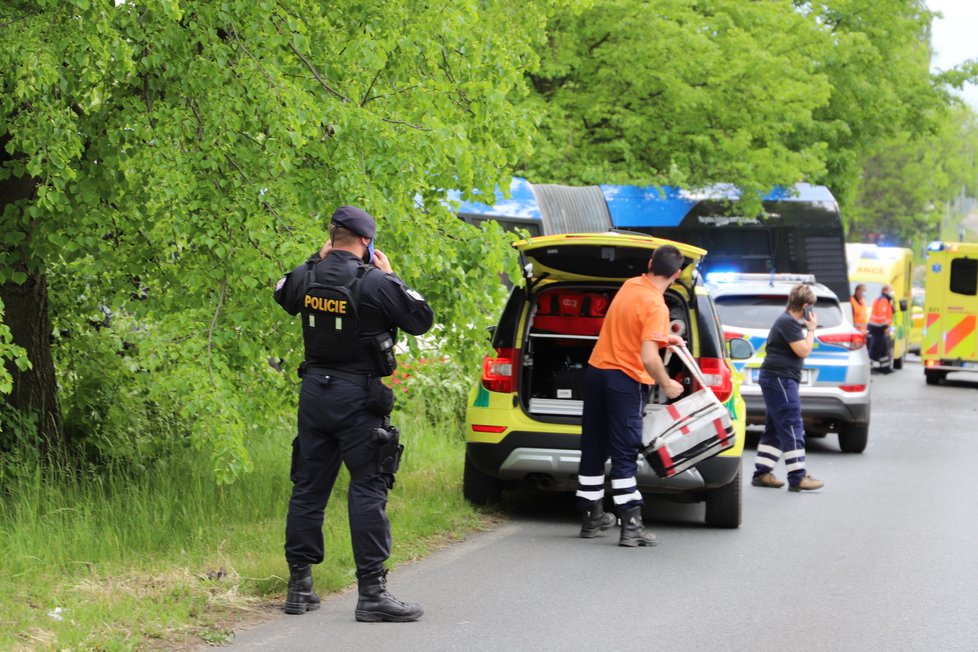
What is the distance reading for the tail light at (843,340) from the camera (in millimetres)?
13945

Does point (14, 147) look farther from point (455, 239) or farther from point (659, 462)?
point (659, 462)

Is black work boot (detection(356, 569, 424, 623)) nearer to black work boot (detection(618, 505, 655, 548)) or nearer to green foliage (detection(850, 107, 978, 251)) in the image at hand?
black work boot (detection(618, 505, 655, 548))

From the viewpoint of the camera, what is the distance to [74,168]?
7.75 m

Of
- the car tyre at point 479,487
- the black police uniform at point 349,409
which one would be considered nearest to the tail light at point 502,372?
the car tyre at point 479,487

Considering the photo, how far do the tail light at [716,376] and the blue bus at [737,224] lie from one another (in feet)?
43.7

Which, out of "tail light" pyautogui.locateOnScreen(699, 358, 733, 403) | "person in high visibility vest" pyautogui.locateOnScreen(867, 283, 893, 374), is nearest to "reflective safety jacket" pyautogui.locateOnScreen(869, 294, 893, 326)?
"person in high visibility vest" pyautogui.locateOnScreen(867, 283, 893, 374)

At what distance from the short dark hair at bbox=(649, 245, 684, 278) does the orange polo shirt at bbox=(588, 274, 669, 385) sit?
135 mm

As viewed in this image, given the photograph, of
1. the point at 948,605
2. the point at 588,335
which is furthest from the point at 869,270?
the point at 948,605

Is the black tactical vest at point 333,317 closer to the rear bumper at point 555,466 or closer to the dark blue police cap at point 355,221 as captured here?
the dark blue police cap at point 355,221

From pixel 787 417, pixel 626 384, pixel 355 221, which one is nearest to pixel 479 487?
pixel 626 384

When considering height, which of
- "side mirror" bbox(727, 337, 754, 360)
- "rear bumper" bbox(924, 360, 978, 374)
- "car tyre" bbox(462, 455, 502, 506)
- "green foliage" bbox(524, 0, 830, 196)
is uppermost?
"green foliage" bbox(524, 0, 830, 196)

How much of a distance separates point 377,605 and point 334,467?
65cm

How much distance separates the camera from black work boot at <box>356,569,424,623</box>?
20.2ft

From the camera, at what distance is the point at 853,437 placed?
14.0m
